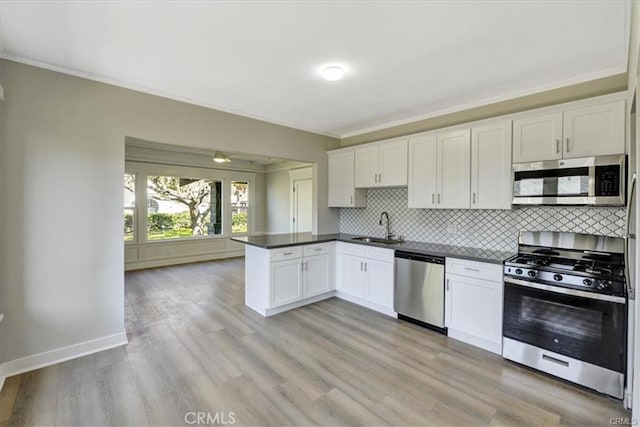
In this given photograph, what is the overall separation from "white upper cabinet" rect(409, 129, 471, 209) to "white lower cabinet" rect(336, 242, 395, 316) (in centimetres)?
82

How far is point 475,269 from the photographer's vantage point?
9.54 ft

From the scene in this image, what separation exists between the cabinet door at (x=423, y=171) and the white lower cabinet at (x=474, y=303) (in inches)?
34.5

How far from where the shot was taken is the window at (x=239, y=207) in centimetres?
785

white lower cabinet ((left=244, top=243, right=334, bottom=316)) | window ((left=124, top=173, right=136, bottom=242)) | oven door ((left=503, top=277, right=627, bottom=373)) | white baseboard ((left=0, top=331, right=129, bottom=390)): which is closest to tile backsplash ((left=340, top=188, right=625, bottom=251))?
oven door ((left=503, top=277, right=627, bottom=373))

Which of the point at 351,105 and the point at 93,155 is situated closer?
the point at 93,155

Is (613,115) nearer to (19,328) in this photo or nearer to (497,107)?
(497,107)

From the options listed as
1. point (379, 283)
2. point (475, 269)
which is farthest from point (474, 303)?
point (379, 283)

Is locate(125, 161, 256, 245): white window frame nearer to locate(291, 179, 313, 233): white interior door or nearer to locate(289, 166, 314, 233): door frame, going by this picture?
locate(289, 166, 314, 233): door frame

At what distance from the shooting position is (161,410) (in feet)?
6.59

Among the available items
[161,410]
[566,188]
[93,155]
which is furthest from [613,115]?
[93,155]

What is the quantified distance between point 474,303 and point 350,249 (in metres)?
1.71

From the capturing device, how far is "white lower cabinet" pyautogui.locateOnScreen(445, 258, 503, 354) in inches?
109

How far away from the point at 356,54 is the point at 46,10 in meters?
2.11

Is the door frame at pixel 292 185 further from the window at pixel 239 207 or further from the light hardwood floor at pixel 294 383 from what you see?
the light hardwood floor at pixel 294 383
